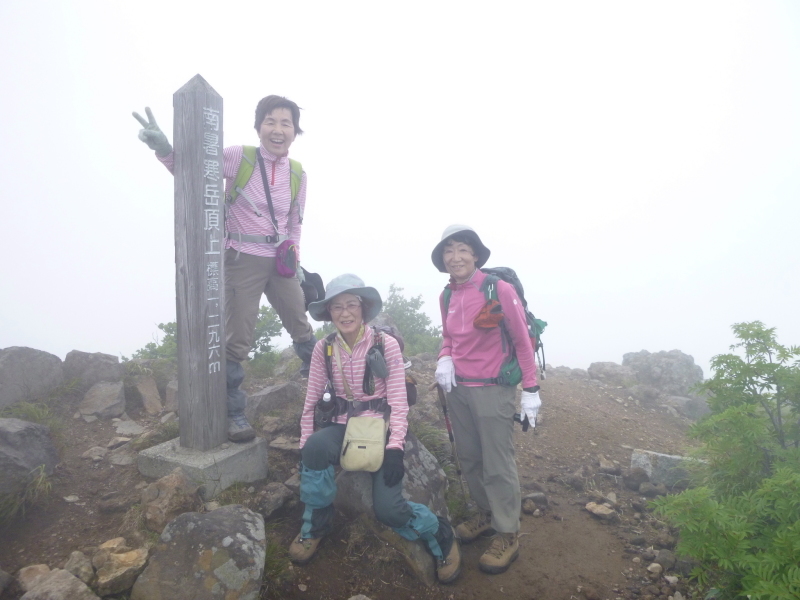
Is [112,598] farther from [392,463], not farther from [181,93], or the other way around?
[181,93]

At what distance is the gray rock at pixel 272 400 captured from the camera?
571cm

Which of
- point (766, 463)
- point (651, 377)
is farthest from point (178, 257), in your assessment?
point (651, 377)

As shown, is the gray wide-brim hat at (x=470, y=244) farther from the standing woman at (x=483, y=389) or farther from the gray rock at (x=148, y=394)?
the gray rock at (x=148, y=394)

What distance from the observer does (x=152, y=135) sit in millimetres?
4191

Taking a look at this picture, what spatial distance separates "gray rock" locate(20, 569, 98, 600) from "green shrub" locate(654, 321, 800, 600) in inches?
139

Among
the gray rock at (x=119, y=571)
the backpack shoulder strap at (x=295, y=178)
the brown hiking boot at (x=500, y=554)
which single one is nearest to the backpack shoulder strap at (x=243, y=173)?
the backpack shoulder strap at (x=295, y=178)

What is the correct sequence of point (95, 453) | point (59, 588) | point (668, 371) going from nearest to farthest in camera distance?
point (59, 588) → point (95, 453) → point (668, 371)

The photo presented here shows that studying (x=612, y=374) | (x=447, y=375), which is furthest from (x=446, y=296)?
(x=612, y=374)

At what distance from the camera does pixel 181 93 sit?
14.1 ft

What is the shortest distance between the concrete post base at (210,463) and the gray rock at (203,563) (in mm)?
902

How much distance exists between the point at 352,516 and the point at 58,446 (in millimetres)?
2879

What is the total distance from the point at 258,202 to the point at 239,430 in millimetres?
2129

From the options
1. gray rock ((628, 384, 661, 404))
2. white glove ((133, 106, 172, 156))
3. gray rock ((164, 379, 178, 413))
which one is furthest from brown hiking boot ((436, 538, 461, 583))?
gray rock ((628, 384, 661, 404))

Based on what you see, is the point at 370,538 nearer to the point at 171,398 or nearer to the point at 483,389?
the point at 483,389
